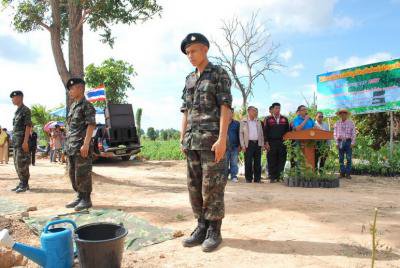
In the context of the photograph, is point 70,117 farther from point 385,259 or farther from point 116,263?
point 385,259

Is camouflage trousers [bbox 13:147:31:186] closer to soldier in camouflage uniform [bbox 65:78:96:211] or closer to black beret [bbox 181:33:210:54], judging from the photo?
soldier in camouflage uniform [bbox 65:78:96:211]

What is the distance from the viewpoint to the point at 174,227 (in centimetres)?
431

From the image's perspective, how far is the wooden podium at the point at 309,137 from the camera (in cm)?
778

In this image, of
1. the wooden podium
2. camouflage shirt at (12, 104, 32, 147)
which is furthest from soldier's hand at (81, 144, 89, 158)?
the wooden podium

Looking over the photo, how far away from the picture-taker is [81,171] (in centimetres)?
529

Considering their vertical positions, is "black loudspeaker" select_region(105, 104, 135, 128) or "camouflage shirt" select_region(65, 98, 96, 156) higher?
"black loudspeaker" select_region(105, 104, 135, 128)

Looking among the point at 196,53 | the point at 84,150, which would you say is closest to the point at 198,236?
the point at 196,53

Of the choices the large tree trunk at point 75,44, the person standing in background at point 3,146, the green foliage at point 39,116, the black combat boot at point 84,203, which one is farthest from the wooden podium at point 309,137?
the green foliage at point 39,116

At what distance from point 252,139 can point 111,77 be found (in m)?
18.0

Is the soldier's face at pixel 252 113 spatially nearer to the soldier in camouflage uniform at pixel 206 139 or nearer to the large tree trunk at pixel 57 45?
the large tree trunk at pixel 57 45

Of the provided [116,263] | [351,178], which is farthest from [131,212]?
[351,178]

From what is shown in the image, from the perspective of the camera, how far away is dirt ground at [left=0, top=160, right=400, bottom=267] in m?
3.19

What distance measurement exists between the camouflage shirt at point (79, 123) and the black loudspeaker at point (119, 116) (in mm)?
9665

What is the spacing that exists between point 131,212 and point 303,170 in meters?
4.16
